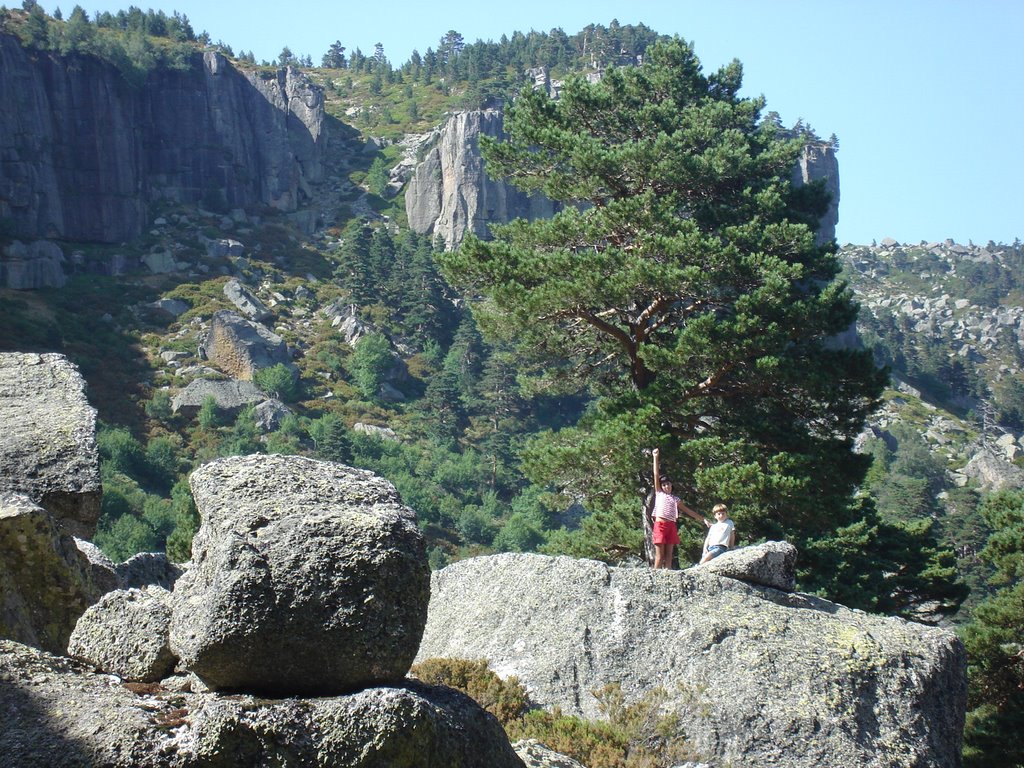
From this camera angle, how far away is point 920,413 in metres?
125

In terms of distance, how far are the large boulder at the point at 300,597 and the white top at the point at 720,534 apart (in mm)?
6646

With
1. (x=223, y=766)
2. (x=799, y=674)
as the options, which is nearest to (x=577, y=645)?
(x=799, y=674)

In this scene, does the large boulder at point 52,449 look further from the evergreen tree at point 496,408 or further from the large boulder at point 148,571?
the evergreen tree at point 496,408

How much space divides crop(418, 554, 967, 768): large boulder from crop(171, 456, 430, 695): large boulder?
429 cm

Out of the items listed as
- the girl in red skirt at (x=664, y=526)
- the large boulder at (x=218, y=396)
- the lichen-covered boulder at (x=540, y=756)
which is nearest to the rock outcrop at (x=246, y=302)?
the large boulder at (x=218, y=396)

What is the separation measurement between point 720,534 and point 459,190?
391 feet

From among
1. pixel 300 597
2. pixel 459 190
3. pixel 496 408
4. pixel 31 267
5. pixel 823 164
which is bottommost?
pixel 300 597

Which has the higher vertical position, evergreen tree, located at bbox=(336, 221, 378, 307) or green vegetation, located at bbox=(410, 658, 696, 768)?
evergreen tree, located at bbox=(336, 221, 378, 307)

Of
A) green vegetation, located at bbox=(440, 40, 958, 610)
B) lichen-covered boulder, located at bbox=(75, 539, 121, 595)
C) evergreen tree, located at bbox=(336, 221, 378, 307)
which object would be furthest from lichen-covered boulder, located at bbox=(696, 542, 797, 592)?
evergreen tree, located at bbox=(336, 221, 378, 307)

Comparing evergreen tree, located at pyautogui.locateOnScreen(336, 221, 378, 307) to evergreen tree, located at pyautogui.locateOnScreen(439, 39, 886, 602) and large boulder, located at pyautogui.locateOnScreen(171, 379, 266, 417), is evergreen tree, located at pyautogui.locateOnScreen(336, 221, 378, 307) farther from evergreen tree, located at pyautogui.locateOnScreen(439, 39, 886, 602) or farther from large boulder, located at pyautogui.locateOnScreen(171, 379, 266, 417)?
evergreen tree, located at pyautogui.locateOnScreen(439, 39, 886, 602)

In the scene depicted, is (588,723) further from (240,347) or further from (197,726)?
(240,347)

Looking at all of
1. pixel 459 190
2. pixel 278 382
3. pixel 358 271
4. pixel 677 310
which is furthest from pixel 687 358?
pixel 459 190

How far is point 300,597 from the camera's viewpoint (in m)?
4.90

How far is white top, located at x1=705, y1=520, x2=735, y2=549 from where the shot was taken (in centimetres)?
1130
